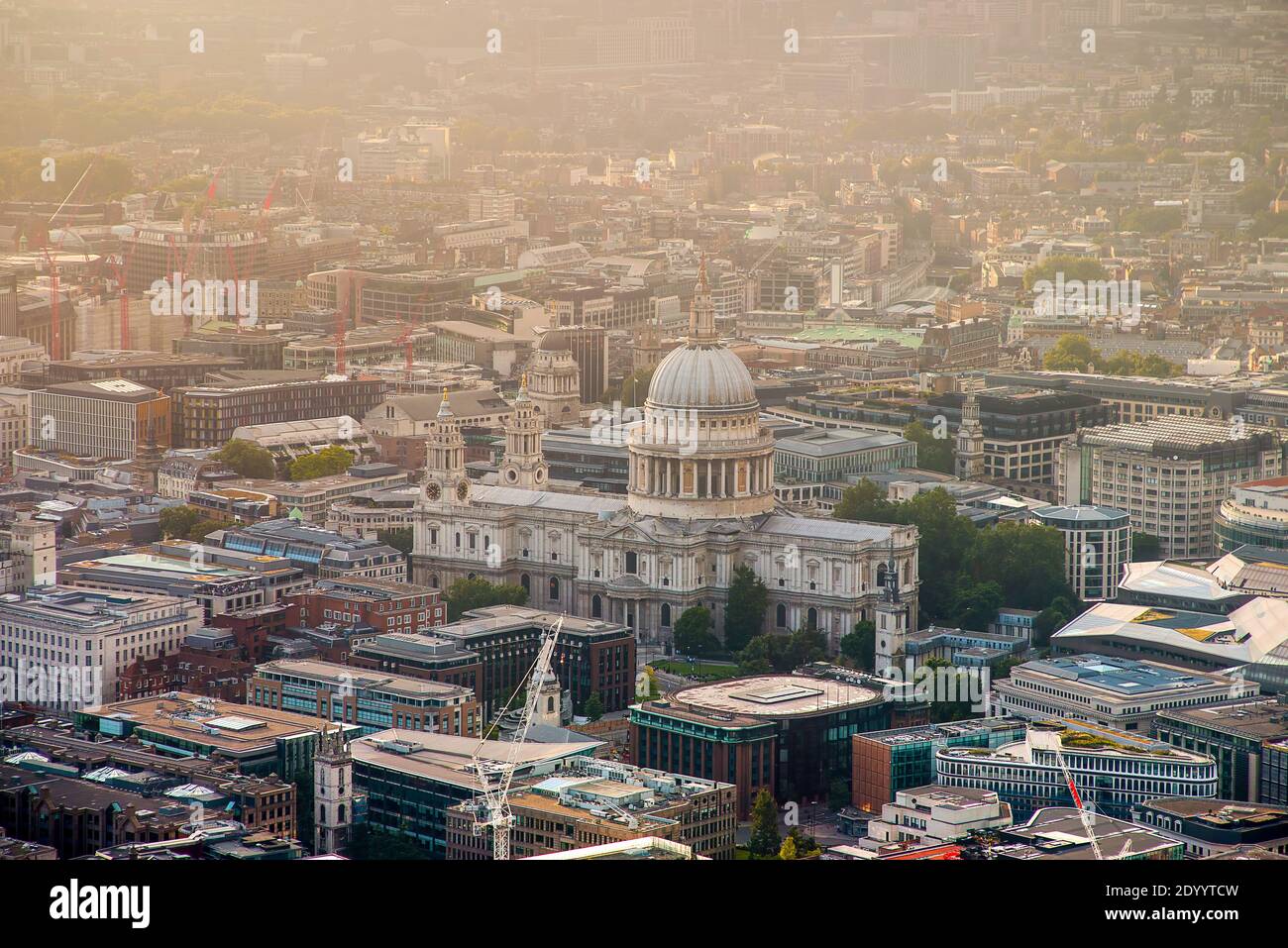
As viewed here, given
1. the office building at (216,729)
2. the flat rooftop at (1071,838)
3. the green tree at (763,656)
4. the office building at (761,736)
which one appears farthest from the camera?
the green tree at (763,656)

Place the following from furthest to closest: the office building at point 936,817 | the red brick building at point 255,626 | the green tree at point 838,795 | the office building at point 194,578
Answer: the office building at point 194,578, the red brick building at point 255,626, the green tree at point 838,795, the office building at point 936,817

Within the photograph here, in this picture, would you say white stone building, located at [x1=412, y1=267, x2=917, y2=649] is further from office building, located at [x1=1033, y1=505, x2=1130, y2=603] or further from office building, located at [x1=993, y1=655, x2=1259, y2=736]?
office building, located at [x1=993, y1=655, x2=1259, y2=736]

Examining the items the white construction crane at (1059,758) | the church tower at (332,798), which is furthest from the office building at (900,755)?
the church tower at (332,798)

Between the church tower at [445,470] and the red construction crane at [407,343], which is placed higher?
the red construction crane at [407,343]

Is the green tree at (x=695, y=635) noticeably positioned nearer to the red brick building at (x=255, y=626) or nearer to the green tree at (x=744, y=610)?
the green tree at (x=744, y=610)

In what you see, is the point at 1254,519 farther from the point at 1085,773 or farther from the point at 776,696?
the point at 1085,773

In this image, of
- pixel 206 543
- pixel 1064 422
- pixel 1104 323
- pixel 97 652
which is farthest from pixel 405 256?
pixel 97 652

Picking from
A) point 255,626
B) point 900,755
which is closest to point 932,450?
point 255,626
